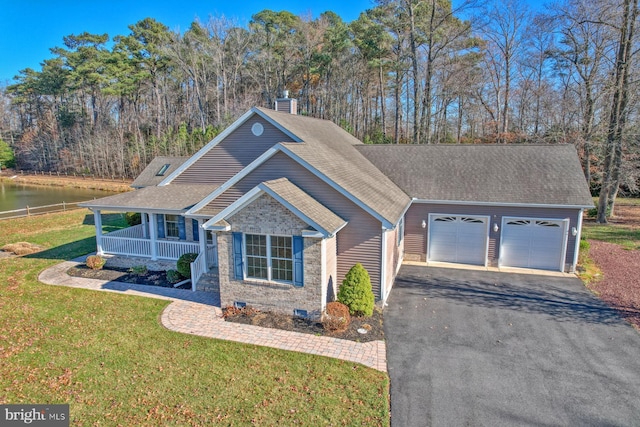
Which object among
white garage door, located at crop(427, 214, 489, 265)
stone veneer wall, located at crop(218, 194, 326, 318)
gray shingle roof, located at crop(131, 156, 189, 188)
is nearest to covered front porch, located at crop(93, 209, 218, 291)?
stone veneer wall, located at crop(218, 194, 326, 318)

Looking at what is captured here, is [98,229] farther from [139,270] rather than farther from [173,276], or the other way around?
[173,276]

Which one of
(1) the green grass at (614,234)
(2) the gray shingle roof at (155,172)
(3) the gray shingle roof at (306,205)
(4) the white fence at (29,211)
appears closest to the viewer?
(3) the gray shingle roof at (306,205)

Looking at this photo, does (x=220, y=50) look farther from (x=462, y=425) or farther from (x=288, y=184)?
(x=462, y=425)

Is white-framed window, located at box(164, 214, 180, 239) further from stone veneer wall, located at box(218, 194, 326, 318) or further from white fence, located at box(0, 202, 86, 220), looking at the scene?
white fence, located at box(0, 202, 86, 220)

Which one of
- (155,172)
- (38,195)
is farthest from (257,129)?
(38,195)

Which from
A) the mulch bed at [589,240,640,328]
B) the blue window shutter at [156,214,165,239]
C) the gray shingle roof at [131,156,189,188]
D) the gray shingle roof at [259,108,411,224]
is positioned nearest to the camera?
the mulch bed at [589,240,640,328]

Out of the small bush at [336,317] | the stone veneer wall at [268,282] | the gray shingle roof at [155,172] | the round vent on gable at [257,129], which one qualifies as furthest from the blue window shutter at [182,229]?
the small bush at [336,317]

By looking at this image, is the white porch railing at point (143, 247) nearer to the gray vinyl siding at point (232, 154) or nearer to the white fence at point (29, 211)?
the gray vinyl siding at point (232, 154)
